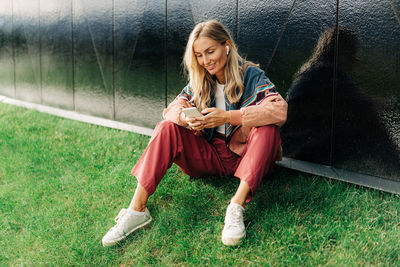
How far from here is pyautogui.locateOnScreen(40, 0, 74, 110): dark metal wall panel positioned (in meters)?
6.94

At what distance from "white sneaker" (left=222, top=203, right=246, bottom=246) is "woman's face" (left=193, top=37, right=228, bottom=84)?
3.63 ft

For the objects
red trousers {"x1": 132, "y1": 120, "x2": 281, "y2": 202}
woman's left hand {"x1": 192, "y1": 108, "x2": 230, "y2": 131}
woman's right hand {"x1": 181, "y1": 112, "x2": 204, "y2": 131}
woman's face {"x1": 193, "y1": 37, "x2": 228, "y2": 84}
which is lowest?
red trousers {"x1": 132, "y1": 120, "x2": 281, "y2": 202}

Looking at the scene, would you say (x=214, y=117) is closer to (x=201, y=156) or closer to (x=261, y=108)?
(x=261, y=108)

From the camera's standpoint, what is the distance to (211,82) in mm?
3139

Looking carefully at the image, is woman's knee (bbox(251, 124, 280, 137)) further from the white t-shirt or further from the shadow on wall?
the shadow on wall

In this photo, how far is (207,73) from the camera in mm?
3121

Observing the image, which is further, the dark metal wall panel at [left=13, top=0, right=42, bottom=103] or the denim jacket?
the dark metal wall panel at [left=13, top=0, right=42, bottom=103]

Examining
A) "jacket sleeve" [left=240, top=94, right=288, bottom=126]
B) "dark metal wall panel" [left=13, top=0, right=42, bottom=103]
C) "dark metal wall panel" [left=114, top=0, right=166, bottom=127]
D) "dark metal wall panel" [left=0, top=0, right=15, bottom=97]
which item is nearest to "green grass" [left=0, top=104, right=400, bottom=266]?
"jacket sleeve" [left=240, top=94, right=288, bottom=126]

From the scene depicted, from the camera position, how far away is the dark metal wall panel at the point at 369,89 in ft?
10.3

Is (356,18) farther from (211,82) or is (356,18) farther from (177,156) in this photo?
(177,156)

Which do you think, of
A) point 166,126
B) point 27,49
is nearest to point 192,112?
point 166,126

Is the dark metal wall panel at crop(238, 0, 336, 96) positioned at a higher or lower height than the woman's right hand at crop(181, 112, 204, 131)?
higher

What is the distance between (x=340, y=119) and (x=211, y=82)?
4.24ft

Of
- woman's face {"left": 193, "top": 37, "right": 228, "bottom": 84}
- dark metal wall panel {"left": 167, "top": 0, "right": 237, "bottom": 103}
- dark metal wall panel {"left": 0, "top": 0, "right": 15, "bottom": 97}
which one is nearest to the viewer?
woman's face {"left": 193, "top": 37, "right": 228, "bottom": 84}
